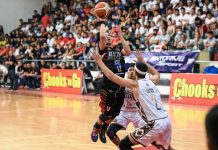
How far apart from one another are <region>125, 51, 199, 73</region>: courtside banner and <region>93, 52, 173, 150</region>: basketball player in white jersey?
9.91 metres

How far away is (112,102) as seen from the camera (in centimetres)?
672

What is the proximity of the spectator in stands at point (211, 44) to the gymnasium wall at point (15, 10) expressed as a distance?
56.2 ft

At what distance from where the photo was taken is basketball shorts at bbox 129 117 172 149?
15.8 feet

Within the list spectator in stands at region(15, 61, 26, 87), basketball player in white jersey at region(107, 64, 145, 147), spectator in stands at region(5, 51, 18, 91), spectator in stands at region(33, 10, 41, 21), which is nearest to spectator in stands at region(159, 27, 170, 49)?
spectator in stands at region(5, 51, 18, 91)

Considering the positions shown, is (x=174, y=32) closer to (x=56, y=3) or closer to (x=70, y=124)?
(x=70, y=124)

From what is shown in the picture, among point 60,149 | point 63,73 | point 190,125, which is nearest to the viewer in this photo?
point 60,149

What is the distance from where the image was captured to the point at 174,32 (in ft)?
51.9

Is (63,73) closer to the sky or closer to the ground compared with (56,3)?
closer to the ground

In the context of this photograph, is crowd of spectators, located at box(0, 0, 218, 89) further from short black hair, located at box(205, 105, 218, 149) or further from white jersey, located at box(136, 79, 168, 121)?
short black hair, located at box(205, 105, 218, 149)

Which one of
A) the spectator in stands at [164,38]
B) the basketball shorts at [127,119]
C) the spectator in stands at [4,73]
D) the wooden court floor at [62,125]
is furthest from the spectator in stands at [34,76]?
the basketball shorts at [127,119]

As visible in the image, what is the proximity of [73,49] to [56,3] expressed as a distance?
369 inches

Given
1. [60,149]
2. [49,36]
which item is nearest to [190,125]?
[60,149]

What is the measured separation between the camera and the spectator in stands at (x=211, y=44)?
47.5 ft

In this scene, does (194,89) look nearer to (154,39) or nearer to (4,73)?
(154,39)
